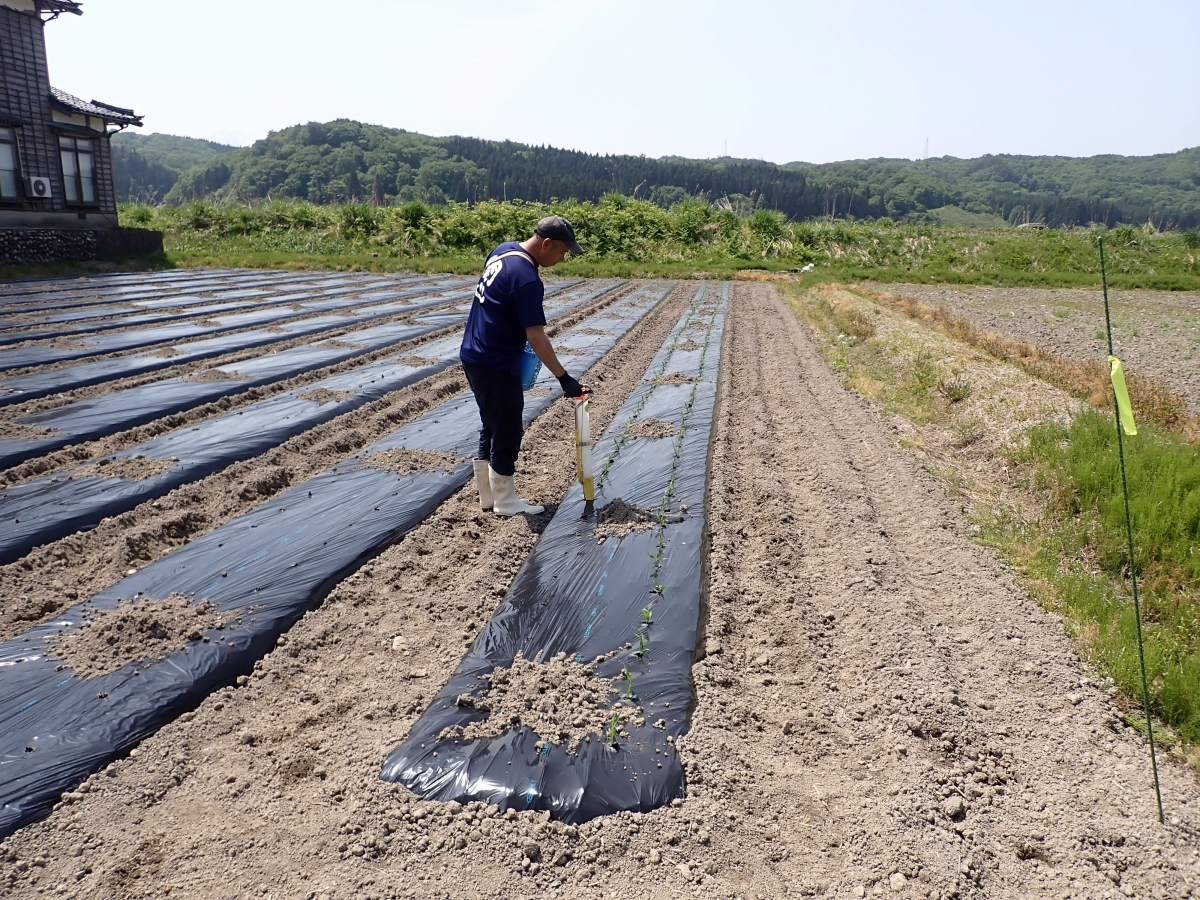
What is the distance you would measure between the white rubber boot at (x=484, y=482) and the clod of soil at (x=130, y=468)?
2.13 m

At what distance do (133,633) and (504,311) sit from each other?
89.8 inches

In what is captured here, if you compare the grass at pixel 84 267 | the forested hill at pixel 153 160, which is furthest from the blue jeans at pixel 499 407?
the forested hill at pixel 153 160

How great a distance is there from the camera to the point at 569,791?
229 centimetres

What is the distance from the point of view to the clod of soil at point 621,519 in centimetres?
418

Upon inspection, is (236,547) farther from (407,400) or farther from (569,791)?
(407,400)

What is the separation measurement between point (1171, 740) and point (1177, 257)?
30.0 m

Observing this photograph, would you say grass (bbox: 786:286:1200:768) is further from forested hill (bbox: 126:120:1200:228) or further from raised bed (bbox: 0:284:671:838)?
forested hill (bbox: 126:120:1200:228)

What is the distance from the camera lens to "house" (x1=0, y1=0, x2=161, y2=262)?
55.9 ft

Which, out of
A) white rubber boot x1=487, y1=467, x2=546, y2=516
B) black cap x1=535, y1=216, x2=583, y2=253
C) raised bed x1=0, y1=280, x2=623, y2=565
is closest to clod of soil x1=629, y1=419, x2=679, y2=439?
white rubber boot x1=487, y1=467, x2=546, y2=516

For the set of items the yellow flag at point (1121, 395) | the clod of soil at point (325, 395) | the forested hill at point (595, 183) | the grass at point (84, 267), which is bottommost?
the clod of soil at point (325, 395)

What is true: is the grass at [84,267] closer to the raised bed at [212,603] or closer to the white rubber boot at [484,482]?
the raised bed at [212,603]

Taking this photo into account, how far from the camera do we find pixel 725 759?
2.52m

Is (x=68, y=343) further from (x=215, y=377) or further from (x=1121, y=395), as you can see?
(x=1121, y=395)

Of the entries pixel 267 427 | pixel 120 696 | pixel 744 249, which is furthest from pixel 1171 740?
pixel 744 249
